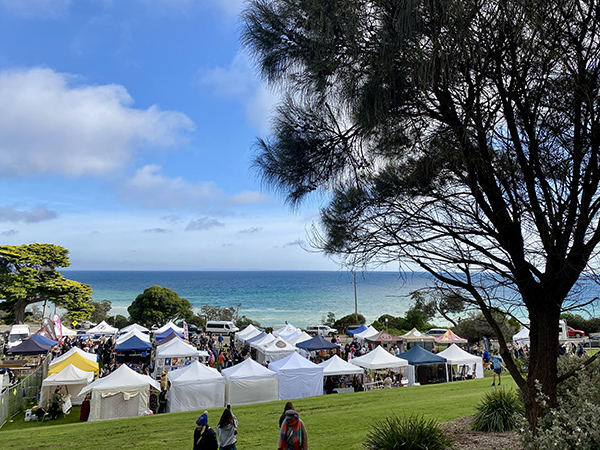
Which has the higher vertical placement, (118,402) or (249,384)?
(249,384)

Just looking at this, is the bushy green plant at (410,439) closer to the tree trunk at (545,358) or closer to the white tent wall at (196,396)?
the tree trunk at (545,358)

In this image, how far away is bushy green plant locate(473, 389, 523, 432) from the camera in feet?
24.3

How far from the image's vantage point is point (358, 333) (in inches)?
1176

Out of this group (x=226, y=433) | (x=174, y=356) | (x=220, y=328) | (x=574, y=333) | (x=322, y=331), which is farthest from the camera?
(x=220, y=328)

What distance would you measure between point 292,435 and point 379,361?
1259cm

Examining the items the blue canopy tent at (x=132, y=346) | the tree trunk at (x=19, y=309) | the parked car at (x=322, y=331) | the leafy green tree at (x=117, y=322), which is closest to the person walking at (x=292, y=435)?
the blue canopy tent at (x=132, y=346)

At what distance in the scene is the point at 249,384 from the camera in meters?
14.8

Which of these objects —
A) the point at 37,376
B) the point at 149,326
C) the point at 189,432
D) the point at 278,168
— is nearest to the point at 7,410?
the point at 37,376

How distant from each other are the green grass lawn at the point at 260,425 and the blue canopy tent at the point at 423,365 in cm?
426

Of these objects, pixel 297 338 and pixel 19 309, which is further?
pixel 19 309

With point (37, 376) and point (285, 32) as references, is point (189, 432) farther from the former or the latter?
point (37, 376)

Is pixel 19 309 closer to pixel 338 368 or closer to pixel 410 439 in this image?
pixel 338 368

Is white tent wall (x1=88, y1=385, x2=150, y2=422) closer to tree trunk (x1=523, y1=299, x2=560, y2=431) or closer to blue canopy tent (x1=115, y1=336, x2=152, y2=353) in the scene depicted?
blue canopy tent (x1=115, y1=336, x2=152, y2=353)

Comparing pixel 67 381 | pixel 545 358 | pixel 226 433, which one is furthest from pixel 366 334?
pixel 545 358
